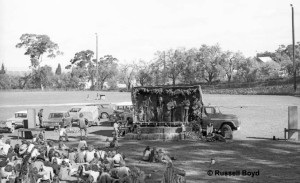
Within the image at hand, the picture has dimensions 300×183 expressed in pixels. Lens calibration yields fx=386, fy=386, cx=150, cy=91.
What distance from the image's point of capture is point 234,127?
66.4 ft

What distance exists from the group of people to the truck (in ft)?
25.9

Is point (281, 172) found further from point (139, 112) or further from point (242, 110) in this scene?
point (242, 110)

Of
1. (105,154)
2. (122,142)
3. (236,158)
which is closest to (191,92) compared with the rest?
(122,142)

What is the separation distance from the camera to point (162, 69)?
3332 inches

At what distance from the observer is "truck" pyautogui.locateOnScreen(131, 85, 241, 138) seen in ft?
67.6

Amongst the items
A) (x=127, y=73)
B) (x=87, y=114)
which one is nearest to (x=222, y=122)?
(x=87, y=114)

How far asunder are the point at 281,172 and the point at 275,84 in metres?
46.9

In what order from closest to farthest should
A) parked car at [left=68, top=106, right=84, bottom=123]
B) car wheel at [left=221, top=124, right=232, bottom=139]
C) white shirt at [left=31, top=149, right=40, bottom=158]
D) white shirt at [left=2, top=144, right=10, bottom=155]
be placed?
white shirt at [left=31, top=149, right=40, bottom=158] → white shirt at [left=2, top=144, right=10, bottom=155] → car wheel at [left=221, top=124, right=232, bottom=139] → parked car at [left=68, top=106, right=84, bottom=123]

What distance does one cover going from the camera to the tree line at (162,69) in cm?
7262

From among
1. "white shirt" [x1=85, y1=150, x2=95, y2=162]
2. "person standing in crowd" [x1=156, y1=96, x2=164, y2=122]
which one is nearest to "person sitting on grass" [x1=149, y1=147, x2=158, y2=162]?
"white shirt" [x1=85, y1=150, x2=95, y2=162]

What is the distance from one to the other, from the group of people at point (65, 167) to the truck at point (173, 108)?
788 cm

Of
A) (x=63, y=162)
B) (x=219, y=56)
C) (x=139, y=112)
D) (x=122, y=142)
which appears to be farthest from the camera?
(x=219, y=56)

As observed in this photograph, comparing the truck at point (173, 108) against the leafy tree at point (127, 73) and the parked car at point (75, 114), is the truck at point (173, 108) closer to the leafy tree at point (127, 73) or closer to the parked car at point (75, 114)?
the parked car at point (75, 114)

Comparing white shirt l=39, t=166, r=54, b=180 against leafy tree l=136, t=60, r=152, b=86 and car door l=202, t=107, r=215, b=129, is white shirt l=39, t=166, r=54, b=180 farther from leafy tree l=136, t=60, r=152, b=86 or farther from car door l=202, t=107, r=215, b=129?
leafy tree l=136, t=60, r=152, b=86
